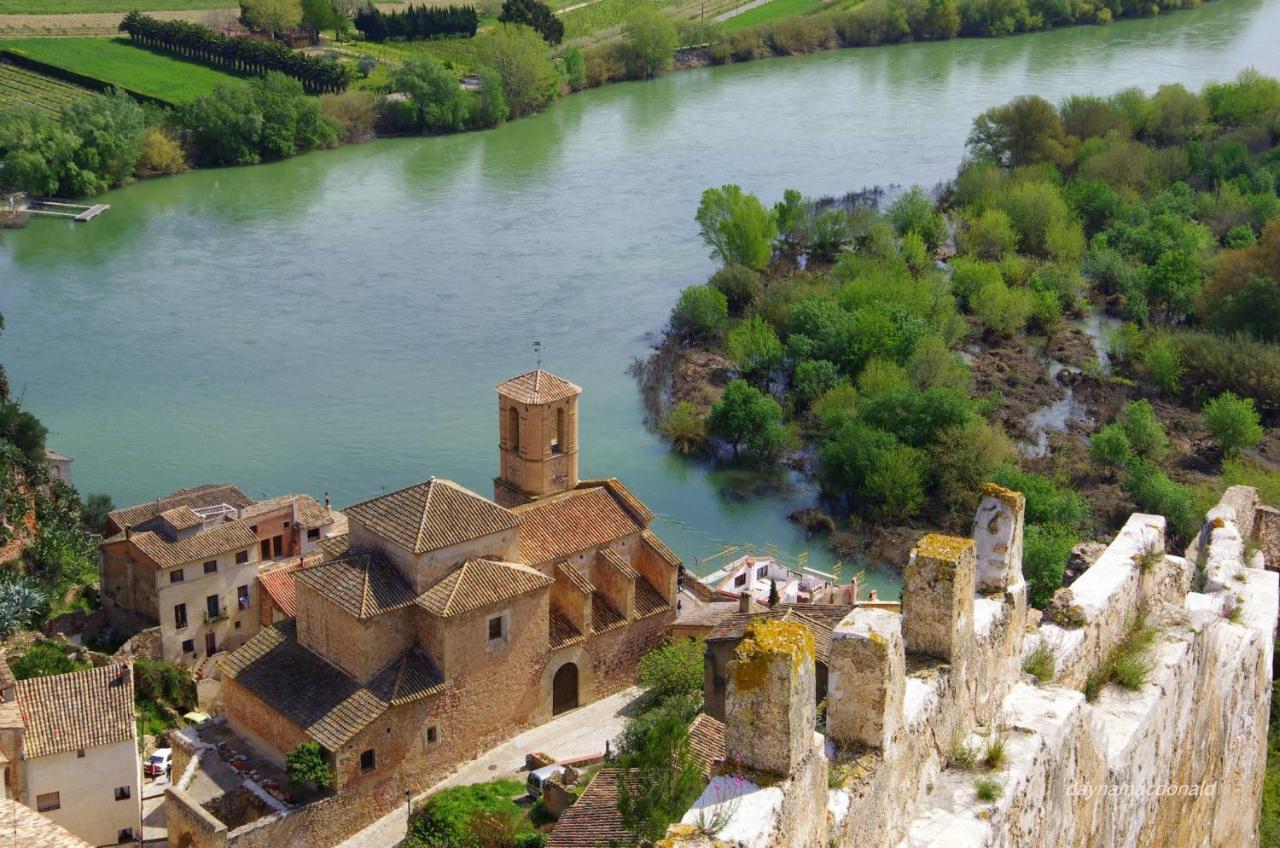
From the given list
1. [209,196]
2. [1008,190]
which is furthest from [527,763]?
[209,196]

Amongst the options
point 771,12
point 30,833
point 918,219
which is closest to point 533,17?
point 771,12

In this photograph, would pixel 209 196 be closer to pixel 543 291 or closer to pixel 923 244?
pixel 543 291

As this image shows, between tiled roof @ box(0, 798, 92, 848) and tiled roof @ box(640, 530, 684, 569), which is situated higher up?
tiled roof @ box(0, 798, 92, 848)

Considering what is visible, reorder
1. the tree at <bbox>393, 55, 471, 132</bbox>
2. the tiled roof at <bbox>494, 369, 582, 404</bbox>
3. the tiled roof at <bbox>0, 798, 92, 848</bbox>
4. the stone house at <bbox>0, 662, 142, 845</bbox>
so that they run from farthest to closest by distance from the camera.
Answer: the tree at <bbox>393, 55, 471, 132</bbox>
the tiled roof at <bbox>494, 369, 582, 404</bbox>
the stone house at <bbox>0, 662, 142, 845</bbox>
the tiled roof at <bbox>0, 798, 92, 848</bbox>

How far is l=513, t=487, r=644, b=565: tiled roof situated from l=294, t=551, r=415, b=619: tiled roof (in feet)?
6.72

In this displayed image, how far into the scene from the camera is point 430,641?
755 inches

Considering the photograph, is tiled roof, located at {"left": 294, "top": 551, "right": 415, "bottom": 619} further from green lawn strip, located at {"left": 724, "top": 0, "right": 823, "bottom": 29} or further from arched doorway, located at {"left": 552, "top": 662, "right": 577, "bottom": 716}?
green lawn strip, located at {"left": 724, "top": 0, "right": 823, "bottom": 29}

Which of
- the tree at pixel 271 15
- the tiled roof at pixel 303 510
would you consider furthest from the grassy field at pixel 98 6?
the tiled roof at pixel 303 510

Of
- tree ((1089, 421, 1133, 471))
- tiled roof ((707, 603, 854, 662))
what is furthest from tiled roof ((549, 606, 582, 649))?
tree ((1089, 421, 1133, 471))

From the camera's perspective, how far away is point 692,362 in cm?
3666

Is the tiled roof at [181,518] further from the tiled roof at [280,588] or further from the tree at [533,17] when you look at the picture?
the tree at [533,17]

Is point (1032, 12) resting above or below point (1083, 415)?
above

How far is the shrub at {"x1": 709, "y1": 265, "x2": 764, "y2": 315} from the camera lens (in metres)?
40.2

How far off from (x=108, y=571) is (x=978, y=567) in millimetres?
18134
